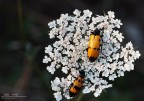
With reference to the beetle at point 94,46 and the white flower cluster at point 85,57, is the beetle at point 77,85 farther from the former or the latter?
the beetle at point 94,46

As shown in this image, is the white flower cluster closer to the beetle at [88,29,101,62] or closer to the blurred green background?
the beetle at [88,29,101,62]

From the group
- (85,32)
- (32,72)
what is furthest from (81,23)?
(32,72)

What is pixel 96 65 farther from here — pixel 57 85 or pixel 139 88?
pixel 139 88

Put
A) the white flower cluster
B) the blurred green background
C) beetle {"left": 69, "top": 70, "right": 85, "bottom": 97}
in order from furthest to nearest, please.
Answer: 1. the blurred green background
2. the white flower cluster
3. beetle {"left": 69, "top": 70, "right": 85, "bottom": 97}

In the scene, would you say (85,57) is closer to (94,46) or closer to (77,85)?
(94,46)

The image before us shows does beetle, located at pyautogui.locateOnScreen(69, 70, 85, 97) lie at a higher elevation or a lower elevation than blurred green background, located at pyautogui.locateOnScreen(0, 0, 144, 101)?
lower

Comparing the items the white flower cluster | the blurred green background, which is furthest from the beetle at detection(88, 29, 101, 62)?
the blurred green background

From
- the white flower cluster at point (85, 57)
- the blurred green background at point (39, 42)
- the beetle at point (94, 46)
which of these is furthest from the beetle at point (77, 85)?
the blurred green background at point (39, 42)

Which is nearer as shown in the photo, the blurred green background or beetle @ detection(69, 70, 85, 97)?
beetle @ detection(69, 70, 85, 97)

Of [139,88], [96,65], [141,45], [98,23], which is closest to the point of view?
[96,65]
